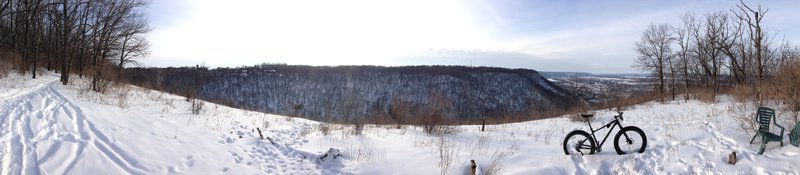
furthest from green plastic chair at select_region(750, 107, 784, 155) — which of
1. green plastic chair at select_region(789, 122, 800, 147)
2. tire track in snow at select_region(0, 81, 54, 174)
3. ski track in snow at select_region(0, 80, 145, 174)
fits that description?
tire track in snow at select_region(0, 81, 54, 174)

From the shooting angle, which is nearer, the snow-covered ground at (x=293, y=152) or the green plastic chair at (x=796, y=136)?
the snow-covered ground at (x=293, y=152)

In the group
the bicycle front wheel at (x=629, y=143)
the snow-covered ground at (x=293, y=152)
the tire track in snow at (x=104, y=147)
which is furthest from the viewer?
the bicycle front wheel at (x=629, y=143)

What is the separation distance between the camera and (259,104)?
92688mm

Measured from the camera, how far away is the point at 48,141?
5934 millimetres

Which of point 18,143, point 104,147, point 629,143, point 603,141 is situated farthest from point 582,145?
point 18,143

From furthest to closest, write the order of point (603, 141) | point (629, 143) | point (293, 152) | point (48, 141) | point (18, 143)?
point (293, 152) → point (629, 143) → point (603, 141) → point (48, 141) → point (18, 143)

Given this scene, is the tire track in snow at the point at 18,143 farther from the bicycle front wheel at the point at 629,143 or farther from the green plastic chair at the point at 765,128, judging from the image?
the green plastic chair at the point at 765,128

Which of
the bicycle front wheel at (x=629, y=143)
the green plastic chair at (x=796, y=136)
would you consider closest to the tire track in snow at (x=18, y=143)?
the bicycle front wheel at (x=629, y=143)

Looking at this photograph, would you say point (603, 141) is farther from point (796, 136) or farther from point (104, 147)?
point (104, 147)

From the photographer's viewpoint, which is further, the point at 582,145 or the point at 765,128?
the point at 582,145

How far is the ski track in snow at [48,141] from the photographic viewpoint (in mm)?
4953

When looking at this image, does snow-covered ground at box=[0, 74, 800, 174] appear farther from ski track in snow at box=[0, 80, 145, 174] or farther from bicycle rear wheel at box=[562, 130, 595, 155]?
bicycle rear wheel at box=[562, 130, 595, 155]

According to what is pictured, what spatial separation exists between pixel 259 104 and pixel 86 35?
65.7m

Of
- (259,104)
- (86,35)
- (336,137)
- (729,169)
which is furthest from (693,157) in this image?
(259,104)
